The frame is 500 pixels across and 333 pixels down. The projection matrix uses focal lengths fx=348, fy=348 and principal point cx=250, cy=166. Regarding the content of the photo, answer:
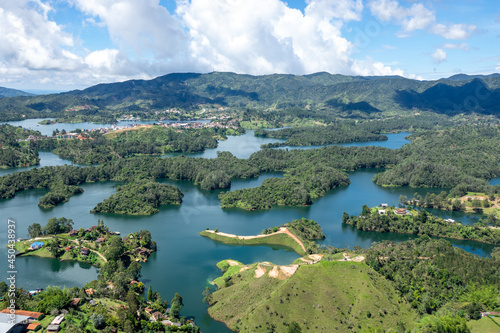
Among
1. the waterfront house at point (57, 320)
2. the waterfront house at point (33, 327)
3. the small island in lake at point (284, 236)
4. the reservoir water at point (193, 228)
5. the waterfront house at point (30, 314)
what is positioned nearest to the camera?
the waterfront house at point (33, 327)

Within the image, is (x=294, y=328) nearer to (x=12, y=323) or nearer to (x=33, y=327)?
(x=33, y=327)

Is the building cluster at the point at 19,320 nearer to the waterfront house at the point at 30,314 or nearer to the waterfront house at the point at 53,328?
the waterfront house at the point at 30,314

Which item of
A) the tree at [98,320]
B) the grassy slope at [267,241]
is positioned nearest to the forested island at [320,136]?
the grassy slope at [267,241]

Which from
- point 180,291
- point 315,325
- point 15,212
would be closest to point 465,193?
point 315,325

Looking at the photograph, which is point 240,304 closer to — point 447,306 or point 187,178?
point 447,306

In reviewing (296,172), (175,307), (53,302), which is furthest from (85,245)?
(296,172)
